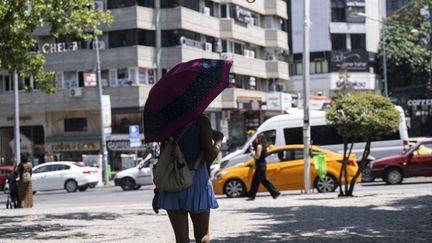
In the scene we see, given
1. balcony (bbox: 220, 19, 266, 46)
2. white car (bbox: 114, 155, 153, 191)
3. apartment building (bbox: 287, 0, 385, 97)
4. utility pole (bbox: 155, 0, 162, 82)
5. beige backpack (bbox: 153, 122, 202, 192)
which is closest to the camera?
beige backpack (bbox: 153, 122, 202, 192)

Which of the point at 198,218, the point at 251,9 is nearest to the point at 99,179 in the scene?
the point at 251,9

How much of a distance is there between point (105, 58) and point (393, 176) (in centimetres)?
2769

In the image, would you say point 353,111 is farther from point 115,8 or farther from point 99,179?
point 115,8

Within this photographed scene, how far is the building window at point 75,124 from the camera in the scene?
1987 inches

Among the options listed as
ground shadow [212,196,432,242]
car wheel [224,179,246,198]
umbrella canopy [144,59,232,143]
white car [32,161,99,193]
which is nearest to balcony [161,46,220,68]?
white car [32,161,99,193]

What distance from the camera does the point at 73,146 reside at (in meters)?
50.4

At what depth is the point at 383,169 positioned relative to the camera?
25.2 m

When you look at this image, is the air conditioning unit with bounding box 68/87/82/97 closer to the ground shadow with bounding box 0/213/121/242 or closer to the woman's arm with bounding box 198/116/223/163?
the ground shadow with bounding box 0/213/121/242

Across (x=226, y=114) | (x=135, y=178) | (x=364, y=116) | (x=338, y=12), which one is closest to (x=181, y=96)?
(x=364, y=116)

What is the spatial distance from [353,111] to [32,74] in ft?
23.8

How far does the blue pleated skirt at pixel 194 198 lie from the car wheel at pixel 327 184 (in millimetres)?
15807

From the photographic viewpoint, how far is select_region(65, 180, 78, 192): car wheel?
34.6 metres

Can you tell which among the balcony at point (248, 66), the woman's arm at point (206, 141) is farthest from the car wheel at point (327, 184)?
the balcony at point (248, 66)

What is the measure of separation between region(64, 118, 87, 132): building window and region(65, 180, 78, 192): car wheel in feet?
52.4
